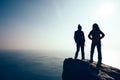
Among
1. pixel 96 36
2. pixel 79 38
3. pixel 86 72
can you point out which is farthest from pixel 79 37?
pixel 86 72

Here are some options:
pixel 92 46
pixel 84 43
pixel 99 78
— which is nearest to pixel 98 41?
pixel 92 46

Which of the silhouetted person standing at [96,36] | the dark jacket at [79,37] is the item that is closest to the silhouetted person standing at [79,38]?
the dark jacket at [79,37]

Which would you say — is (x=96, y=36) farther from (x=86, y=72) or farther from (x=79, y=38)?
(x=86, y=72)

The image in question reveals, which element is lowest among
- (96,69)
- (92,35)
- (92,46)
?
(96,69)

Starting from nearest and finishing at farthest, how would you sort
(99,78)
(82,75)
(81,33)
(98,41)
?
1. (99,78)
2. (82,75)
3. (98,41)
4. (81,33)

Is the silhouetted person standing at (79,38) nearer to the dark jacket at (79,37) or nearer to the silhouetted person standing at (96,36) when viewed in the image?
the dark jacket at (79,37)

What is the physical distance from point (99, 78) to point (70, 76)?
349 cm

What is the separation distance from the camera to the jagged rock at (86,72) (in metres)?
9.90

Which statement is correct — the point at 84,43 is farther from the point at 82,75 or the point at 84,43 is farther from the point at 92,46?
the point at 82,75

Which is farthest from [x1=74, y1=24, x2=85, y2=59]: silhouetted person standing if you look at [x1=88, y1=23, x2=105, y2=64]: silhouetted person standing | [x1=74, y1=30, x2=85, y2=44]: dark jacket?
[x1=88, y1=23, x2=105, y2=64]: silhouetted person standing

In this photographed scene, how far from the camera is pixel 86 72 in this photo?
1053cm

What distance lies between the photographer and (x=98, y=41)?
1264 centimetres

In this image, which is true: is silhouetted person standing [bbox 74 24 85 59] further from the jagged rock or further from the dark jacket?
the jagged rock

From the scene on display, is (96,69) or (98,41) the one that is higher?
(98,41)
